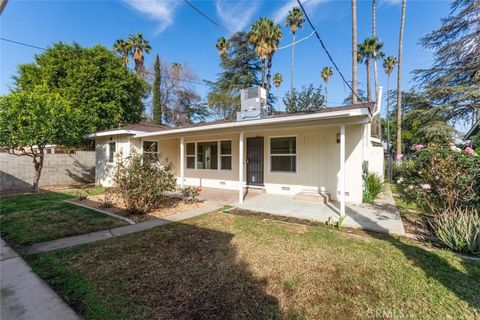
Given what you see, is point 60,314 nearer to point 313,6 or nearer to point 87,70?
point 313,6

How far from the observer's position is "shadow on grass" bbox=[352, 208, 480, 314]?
2.62 meters

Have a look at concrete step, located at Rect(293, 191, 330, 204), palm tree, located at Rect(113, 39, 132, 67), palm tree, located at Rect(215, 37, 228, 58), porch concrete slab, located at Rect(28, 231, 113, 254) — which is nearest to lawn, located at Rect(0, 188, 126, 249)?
porch concrete slab, located at Rect(28, 231, 113, 254)

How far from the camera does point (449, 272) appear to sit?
10.1ft

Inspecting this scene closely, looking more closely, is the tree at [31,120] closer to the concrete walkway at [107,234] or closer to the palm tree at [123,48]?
the concrete walkway at [107,234]

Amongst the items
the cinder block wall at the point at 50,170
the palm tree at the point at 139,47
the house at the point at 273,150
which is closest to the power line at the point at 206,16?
the house at the point at 273,150

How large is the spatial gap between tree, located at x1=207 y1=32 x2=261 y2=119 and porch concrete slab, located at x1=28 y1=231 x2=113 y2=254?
20710mm

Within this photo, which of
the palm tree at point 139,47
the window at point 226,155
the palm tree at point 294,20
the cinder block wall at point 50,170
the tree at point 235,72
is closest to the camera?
the window at point 226,155

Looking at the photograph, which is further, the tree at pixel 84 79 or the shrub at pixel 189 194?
the tree at pixel 84 79

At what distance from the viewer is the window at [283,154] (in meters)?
8.41

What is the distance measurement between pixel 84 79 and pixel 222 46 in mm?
12806

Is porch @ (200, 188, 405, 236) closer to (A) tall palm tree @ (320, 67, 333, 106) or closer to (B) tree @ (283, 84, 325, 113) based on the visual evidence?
(B) tree @ (283, 84, 325, 113)

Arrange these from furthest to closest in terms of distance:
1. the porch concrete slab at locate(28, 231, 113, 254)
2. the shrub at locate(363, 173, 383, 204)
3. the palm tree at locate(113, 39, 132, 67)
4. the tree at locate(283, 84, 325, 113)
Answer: the tree at locate(283, 84, 325, 113) < the palm tree at locate(113, 39, 132, 67) < the shrub at locate(363, 173, 383, 204) < the porch concrete slab at locate(28, 231, 113, 254)

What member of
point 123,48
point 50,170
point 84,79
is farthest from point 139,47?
point 50,170

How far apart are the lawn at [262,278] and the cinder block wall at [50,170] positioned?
10148mm
